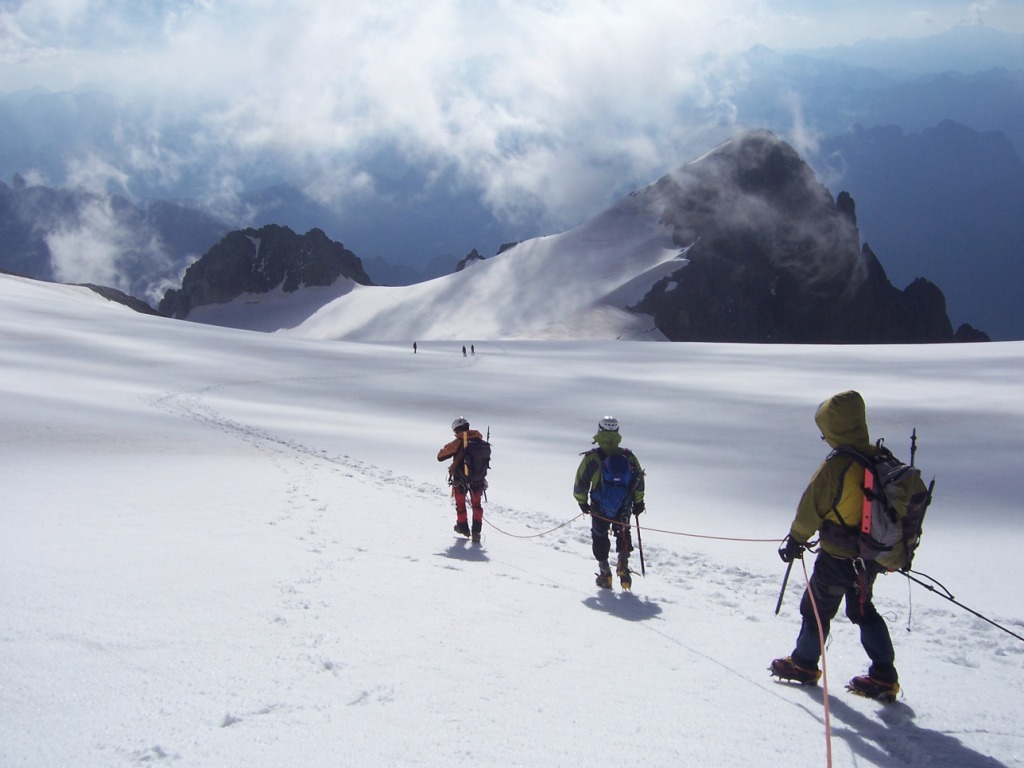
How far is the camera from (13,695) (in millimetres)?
3400

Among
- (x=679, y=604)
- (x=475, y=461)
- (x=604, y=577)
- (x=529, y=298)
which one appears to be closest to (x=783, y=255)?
(x=529, y=298)

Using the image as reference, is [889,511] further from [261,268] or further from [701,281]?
[261,268]

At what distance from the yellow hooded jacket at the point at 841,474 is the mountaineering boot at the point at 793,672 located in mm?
787

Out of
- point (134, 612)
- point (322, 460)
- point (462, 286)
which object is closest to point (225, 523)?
point (134, 612)

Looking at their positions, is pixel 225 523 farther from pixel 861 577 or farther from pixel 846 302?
pixel 846 302

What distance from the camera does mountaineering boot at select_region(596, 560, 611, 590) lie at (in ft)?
23.2

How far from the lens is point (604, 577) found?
7090 millimetres

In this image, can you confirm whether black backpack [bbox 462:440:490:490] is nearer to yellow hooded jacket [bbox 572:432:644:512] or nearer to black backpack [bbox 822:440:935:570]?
yellow hooded jacket [bbox 572:432:644:512]

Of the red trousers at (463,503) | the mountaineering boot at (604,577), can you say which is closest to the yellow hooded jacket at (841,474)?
the mountaineering boot at (604,577)

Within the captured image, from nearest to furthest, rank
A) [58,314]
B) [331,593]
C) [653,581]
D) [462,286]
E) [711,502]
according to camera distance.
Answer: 1. [331,593]
2. [653,581]
3. [711,502]
4. [58,314]
5. [462,286]

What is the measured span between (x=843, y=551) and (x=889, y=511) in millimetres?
379

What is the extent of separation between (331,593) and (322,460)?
25.5 ft

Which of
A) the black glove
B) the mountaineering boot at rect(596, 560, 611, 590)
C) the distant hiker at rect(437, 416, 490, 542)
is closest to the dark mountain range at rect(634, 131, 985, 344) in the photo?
the distant hiker at rect(437, 416, 490, 542)

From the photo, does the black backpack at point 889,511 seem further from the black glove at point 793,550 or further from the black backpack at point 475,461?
the black backpack at point 475,461
